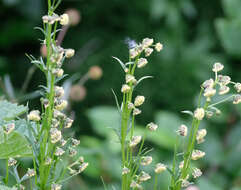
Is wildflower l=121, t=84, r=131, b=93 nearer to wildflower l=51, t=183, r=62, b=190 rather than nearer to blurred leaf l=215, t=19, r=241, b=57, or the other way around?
wildflower l=51, t=183, r=62, b=190

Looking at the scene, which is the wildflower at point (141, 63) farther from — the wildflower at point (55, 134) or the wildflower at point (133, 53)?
the wildflower at point (55, 134)

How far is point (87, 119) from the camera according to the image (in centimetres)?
264

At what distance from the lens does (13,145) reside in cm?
53

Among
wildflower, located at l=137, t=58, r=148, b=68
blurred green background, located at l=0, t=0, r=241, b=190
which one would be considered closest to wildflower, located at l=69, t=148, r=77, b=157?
wildflower, located at l=137, t=58, r=148, b=68

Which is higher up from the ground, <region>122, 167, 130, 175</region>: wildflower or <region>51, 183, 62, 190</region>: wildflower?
<region>122, 167, 130, 175</region>: wildflower

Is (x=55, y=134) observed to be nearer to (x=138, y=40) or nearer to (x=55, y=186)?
(x=55, y=186)

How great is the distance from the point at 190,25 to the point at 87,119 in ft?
2.92

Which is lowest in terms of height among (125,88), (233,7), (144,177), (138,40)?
(138,40)

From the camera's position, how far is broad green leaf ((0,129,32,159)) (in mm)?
519

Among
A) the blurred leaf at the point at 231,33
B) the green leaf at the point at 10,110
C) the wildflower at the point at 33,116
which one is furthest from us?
the blurred leaf at the point at 231,33

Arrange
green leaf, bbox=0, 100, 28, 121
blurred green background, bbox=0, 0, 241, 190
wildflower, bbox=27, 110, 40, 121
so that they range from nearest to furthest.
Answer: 1. wildflower, bbox=27, 110, 40, 121
2. green leaf, bbox=0, 100, 28, 121
3. blurred green background, bbox=0, 0, 241, 190

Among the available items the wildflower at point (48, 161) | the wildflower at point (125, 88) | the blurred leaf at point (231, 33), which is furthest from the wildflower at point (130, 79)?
the blurred leaf at point (231, 33)

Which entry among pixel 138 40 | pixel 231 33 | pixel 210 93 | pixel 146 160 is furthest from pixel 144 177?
pixel 138 40

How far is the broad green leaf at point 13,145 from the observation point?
0.52m
